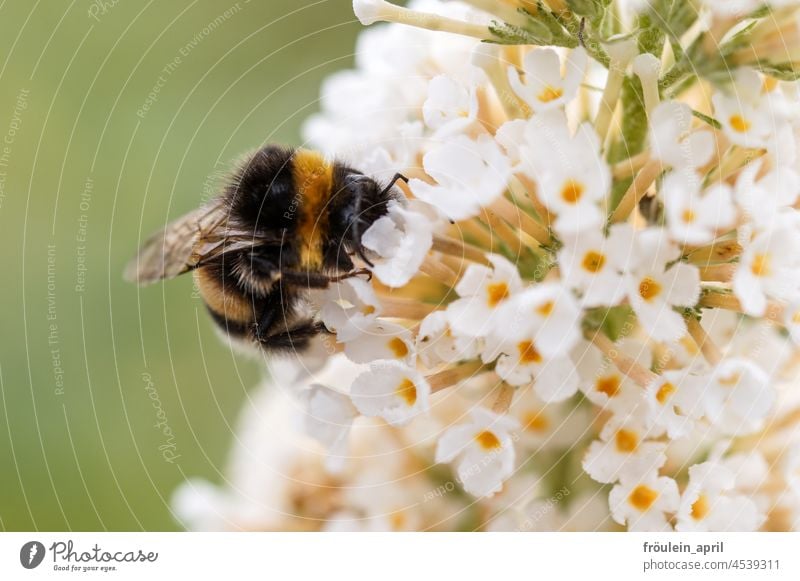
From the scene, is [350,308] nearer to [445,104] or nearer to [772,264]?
[445,104]

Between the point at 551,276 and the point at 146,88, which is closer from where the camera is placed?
the point at 551,276

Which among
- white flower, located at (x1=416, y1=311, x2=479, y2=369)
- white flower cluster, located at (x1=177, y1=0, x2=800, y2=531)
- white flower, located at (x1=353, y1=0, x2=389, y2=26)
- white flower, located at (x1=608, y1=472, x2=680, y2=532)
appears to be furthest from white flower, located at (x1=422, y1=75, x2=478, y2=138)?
white flower, located at (x1=608, y1=472, x2=680, y2=532)

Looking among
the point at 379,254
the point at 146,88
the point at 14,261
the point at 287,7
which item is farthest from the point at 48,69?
the point at 379,254

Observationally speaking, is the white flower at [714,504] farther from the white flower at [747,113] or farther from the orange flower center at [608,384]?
the white flower at [747,113]

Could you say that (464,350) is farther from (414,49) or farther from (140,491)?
(140,491)

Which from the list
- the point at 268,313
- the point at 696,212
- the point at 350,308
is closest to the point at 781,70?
the point at 696,212

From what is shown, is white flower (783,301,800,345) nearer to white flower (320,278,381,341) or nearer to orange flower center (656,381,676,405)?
orange flower center (656,381,676,405)
